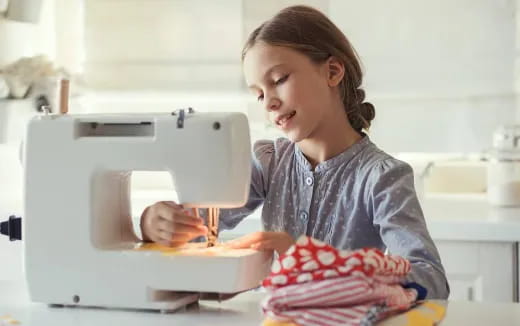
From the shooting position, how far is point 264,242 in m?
1.25

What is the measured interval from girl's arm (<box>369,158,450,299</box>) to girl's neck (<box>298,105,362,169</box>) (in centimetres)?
11

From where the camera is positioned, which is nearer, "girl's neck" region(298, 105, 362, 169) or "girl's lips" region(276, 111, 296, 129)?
"girl's lips" region(276, 111, 296, 129)

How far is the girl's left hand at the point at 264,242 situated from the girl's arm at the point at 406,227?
0.58ft

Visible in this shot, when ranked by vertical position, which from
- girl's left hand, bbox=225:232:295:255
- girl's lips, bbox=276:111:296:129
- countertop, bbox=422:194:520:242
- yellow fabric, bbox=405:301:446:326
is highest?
girl's lips, bbox=276:111:296:129

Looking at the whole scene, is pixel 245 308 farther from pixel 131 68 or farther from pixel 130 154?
pixel 131 68

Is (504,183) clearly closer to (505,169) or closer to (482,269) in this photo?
(505,169)

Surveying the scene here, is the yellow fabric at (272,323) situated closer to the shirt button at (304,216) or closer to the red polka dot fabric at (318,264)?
the red polka dot fabric at (318,264)

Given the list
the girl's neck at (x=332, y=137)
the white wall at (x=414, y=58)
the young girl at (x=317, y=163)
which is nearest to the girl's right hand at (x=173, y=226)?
the young girl at (x=317, y=163)

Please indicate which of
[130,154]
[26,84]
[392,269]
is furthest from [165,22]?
[392,269]

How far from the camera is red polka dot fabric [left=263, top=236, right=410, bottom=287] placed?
3.33 feet

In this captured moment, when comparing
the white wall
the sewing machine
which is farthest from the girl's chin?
the white wall

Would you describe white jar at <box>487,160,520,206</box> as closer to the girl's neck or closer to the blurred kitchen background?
the blurred kitchen background

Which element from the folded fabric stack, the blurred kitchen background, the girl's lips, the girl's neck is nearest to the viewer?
the folded fabric stack

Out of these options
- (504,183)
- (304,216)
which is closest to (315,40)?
(304,216)
